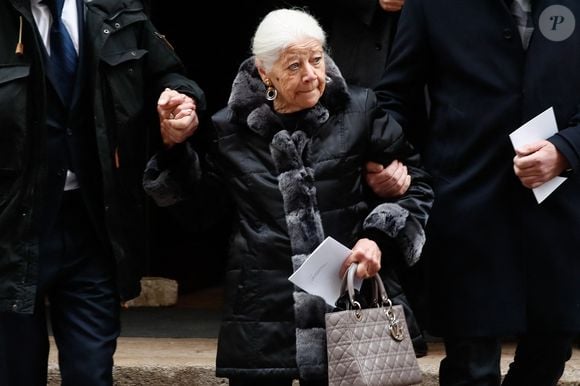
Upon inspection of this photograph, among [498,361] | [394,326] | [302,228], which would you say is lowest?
[498,361]

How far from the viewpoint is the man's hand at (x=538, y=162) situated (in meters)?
4.12

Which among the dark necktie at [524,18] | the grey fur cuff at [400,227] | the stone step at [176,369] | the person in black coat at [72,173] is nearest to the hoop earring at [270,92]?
the person in black coat at [72,173]

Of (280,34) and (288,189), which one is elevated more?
(280,34)

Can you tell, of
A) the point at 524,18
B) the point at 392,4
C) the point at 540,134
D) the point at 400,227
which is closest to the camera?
the point at 400,227

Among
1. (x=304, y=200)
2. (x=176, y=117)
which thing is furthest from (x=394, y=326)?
(x=176, y=117)

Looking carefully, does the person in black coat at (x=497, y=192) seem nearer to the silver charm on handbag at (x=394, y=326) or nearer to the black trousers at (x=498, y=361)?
the black trousers at (x=498, y=361)

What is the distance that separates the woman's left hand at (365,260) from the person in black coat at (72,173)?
0.66 m

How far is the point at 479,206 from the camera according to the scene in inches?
171

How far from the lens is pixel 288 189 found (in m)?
4.07

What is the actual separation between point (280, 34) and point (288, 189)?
1.62 ft

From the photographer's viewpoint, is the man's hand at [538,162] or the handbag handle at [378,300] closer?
the handbag handle at [378,300]

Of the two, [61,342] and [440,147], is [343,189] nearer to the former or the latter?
[440,147]

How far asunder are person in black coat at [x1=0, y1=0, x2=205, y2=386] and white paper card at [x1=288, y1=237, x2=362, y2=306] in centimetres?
59

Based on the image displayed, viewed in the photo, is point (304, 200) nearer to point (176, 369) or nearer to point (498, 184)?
point (498, 184)
